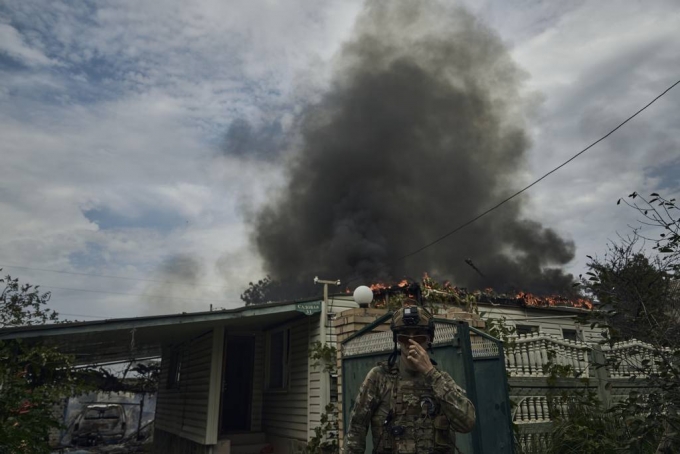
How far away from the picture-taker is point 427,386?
9.61ft

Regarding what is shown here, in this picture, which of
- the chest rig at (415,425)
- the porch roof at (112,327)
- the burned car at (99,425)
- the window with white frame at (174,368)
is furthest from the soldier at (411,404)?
the burned car at (99,425)

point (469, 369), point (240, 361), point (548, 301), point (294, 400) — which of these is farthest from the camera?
point (548, 301)

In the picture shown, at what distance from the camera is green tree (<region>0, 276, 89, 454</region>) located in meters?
4.77

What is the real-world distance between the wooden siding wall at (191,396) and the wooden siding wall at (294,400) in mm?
1617

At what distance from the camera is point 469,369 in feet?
14.2

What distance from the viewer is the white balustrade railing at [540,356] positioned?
6.62 meters

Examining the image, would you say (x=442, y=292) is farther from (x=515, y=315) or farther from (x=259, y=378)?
(x=259, y=378)

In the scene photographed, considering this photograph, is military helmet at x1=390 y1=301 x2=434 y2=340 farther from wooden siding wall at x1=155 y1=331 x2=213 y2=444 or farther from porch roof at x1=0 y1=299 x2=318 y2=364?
wooden siding wall at x1=155 y1=331 x2=213 y2=444

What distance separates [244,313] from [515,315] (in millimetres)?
7338

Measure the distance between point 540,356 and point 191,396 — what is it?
831cm

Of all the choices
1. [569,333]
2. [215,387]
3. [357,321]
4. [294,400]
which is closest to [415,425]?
[357,321]

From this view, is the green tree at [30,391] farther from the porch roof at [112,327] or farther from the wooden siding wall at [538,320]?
the wooden siding wall at [538,320]

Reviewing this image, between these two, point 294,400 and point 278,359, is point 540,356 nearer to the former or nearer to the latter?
point 294,400

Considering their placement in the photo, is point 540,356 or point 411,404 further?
point 540,356
